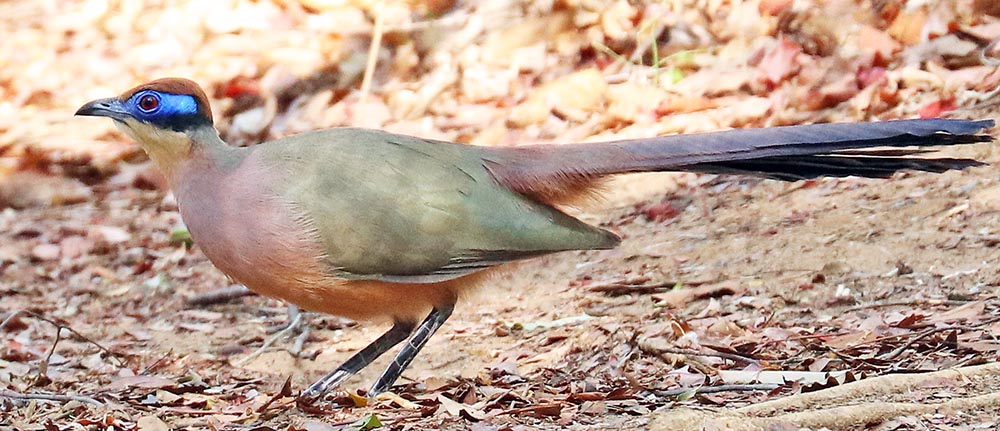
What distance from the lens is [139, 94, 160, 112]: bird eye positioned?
168 inches

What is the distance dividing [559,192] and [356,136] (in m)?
0.75

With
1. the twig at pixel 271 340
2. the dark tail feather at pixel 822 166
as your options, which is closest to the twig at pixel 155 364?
the twig at pixel 271 340

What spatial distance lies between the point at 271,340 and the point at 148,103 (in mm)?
1562

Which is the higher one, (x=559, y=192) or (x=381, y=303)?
(x=559, y=192)

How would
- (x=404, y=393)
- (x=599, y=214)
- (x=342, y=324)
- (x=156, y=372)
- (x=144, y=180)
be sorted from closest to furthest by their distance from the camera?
1. (x=404, y=393)
2. (x=156, y=372)
3. (x=342, y=324)
4. (x=599, y=214)
5. (x=144, y=180)

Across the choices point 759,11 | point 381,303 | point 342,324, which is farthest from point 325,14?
point 381,303

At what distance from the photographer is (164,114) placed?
14.1 ft

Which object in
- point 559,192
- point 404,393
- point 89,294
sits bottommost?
point 89,294

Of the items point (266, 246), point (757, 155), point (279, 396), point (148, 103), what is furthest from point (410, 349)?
point (757, 155)

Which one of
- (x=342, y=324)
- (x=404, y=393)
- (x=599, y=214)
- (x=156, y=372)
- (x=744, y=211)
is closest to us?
(x=404, y=393)

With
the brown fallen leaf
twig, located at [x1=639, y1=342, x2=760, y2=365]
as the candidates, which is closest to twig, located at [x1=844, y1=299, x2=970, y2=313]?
the brown fallen leaf

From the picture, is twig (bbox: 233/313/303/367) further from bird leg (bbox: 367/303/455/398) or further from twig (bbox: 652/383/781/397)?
twig (bbox: 652/383/781/397)

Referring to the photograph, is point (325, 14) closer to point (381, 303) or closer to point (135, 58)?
point (135, 58)

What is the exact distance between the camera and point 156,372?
4.93m
